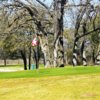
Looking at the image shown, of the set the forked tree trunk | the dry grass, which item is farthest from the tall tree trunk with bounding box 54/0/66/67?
the dry grass

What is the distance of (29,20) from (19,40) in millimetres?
15222

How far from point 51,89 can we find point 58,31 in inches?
743

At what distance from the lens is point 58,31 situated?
3372 cm

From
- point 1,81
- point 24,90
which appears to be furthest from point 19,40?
point 24,90

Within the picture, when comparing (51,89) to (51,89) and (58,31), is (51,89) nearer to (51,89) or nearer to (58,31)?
(51,89)

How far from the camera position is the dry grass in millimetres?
13594

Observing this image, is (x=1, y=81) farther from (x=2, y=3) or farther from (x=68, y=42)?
(x=68, y=42)

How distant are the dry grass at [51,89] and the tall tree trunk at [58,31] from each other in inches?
597

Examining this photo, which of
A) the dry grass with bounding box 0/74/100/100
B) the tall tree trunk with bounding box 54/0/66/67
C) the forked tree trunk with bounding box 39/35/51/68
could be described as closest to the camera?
the dry grass with bounding box 0/74/100/100

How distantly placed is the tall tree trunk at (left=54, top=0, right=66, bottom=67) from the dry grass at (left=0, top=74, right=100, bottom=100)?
1516 centimetres

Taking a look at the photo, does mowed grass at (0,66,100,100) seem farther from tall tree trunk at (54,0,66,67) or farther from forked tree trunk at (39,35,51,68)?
forked tree trunk at (39,35,51,68)

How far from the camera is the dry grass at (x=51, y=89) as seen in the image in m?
13.6

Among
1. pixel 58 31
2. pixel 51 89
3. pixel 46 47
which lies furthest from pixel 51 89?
pixel 46 47

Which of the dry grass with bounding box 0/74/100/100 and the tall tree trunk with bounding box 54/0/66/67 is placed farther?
the tall tree trunk with bounding box 54/0/66/67
